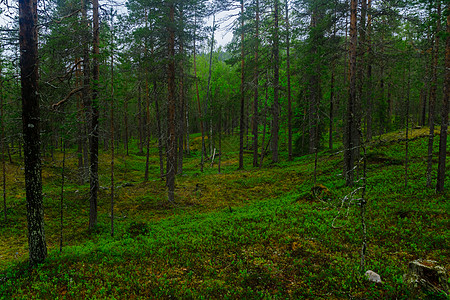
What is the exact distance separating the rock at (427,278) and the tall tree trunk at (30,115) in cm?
979

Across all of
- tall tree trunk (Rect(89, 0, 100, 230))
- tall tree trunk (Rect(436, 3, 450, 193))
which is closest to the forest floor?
tall tree trunk (Rect(436, 3, 450, 193))

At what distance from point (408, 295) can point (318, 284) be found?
5.56 ft

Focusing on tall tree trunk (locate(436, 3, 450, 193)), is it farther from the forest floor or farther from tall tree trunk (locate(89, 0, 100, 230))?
tall tree trunk (locate(89, 0, 100, 230))

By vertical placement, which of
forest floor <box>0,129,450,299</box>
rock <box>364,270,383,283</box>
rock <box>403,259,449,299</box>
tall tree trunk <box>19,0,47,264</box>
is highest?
tall tree trunk <box>19,0,47,264</box>

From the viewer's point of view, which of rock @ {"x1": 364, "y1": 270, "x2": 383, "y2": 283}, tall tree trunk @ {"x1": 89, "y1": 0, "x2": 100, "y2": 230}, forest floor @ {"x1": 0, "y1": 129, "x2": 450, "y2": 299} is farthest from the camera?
tall tree trunk @ {"x1": 89, "y1": 0, "x2": 100, "y2": 230}

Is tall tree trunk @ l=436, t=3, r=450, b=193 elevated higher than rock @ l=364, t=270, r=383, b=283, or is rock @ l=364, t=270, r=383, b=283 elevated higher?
tall tree trunk @ l=436, t=3, r=450, b=193

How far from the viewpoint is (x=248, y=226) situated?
9586mm

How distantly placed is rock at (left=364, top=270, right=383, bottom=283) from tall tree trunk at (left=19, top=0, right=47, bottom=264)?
9.15 m

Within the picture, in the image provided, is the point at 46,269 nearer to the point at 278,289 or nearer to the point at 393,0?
the point at 278,289

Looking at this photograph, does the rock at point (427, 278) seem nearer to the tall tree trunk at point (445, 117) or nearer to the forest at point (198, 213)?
the forest at point (198, 213)

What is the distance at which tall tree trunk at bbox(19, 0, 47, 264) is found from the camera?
6.80 m

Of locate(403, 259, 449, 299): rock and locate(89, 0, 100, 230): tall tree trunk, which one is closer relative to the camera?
locate(403, 259, 449, 299): rock

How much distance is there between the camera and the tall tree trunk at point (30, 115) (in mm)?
6797

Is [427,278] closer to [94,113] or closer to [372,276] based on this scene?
[372,276]
